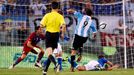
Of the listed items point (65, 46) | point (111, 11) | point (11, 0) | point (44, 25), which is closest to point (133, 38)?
point (111, 11)

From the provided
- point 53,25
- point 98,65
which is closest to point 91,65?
point 98,65

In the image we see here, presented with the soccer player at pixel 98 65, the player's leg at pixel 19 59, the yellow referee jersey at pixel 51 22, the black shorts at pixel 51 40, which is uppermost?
the yellow referee jersey at pixel 51 22

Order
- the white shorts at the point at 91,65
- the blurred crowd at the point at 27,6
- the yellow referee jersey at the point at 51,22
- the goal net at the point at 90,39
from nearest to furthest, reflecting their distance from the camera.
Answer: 1. the yellow referee jersey at the point at 51,22
2. the white shorts at the point at 91,65
3. the goal net at the point at 90,39
4. the blurred crowd at the point at 27,6

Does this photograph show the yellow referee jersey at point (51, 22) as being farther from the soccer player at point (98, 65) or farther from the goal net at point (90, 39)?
the goal net at point (90, 39)

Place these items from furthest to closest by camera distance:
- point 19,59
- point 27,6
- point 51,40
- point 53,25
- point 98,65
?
point 27,6 < point 98,65 < point 19,59 < point 53,25 < point 51,40

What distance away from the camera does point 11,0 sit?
24.4m

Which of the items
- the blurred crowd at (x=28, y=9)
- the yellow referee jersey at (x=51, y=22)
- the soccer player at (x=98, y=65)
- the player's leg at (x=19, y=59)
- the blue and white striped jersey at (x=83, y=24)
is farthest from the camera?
the blurred crowd at (x=28, y=9)

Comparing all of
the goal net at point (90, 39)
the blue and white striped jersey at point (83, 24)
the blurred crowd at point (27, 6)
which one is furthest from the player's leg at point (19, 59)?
the blue and white striped jersey at point (83, 24)

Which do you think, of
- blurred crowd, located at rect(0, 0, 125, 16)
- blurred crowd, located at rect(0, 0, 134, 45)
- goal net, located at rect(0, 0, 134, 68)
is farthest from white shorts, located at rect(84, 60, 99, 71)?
blurred crowd, located at rect(0, 0, 125, 16)

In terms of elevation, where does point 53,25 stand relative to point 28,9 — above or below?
below

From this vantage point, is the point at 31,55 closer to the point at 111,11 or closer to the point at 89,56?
the point at 89,56

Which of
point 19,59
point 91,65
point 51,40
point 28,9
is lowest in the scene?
point 91,65

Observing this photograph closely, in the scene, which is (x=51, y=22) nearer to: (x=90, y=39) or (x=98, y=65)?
(x=98, y=65)

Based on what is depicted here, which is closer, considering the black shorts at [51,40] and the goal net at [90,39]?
the black shorts at [51,40]
